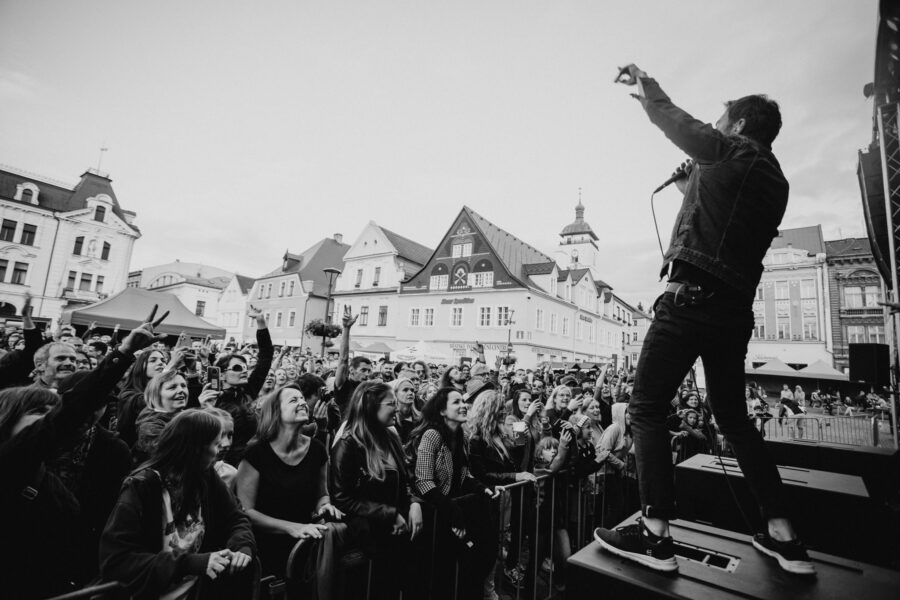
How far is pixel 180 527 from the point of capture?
2.35 metres

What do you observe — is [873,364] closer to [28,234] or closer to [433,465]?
[433,465]

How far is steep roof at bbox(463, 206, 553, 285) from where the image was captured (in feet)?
116

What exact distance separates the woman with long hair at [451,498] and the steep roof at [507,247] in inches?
1132

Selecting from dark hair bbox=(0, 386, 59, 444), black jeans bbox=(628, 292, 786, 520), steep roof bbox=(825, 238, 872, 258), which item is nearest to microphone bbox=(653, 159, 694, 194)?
black jeans bbox=(628, 292, 786, 520)

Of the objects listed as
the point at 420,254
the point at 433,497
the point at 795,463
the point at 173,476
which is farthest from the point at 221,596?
the point at 420,254

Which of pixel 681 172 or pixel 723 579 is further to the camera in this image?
pixel 681 172

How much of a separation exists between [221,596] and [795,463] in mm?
5056

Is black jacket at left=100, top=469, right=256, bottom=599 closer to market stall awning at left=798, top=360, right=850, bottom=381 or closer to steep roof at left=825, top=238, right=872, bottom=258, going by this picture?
market stall awning at left=798, top=360, right=850, bottom=381

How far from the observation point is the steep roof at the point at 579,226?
56.0 metres

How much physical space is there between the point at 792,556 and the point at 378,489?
8.63 ft

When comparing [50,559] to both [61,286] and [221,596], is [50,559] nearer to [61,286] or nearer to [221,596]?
[221,596]

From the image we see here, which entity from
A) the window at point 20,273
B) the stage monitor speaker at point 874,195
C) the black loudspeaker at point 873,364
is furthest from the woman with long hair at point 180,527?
the window at point 20,273

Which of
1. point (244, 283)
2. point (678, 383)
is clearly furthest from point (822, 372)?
point (244, 283)

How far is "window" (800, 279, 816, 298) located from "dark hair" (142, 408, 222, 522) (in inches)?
2113
